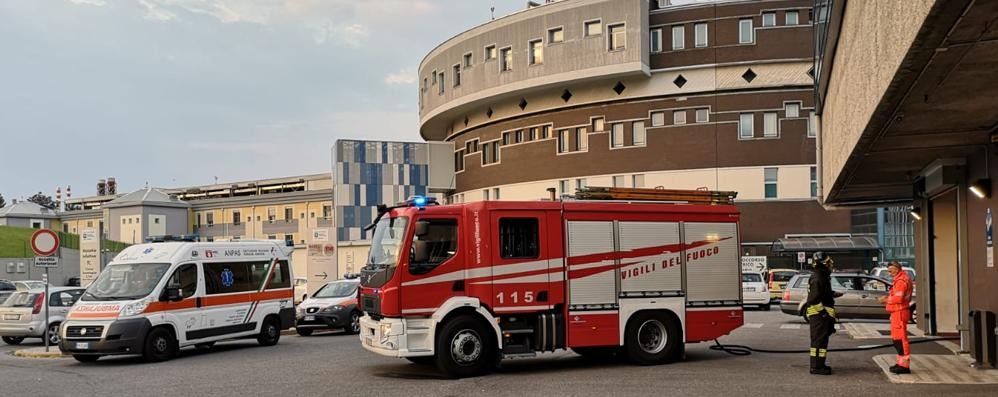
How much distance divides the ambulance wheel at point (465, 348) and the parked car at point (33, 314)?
12604 mm

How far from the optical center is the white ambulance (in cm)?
1702

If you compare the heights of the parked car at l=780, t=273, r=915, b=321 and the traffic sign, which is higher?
the traffic sign

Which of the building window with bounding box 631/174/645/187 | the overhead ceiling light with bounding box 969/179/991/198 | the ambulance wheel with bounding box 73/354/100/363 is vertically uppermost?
the building window with bounding box 631/174/645/187

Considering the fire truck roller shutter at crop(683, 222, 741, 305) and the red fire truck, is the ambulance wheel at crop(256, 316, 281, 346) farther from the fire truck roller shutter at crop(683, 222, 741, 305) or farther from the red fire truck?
the fire truck roller shutter at crop(683, 222, 741, 305)

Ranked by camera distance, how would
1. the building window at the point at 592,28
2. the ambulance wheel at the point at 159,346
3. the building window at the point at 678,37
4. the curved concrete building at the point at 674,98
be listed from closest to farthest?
the ambulance wheel at the point at 159,346, the curved concrete building at the point at 674,98, the building window at the point at 678,37, the building window at the point at 592,28

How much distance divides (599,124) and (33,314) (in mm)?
36667

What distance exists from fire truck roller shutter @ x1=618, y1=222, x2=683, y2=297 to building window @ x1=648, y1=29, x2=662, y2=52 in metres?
38.4

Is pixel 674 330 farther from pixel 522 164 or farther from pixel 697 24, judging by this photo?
pixel 522 164

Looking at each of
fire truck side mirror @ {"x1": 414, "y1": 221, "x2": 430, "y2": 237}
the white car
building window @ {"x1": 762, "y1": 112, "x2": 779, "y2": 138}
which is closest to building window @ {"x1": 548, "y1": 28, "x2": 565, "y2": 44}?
building window @ {"x1": 762, "y1": 112, "x2": 779, "y2": 138}

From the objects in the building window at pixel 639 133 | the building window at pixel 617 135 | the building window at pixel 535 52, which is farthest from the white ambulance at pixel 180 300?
the building window at pixel 535 52

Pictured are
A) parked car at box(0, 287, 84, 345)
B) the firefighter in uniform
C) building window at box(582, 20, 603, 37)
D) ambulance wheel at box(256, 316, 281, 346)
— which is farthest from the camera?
building window at box(582, 20, 603, 37)

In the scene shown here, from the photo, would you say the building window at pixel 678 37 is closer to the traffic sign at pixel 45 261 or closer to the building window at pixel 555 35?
the building window at pixel 555 35

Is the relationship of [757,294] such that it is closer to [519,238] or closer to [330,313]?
[330,313]

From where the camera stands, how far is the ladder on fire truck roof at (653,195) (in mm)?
15188
